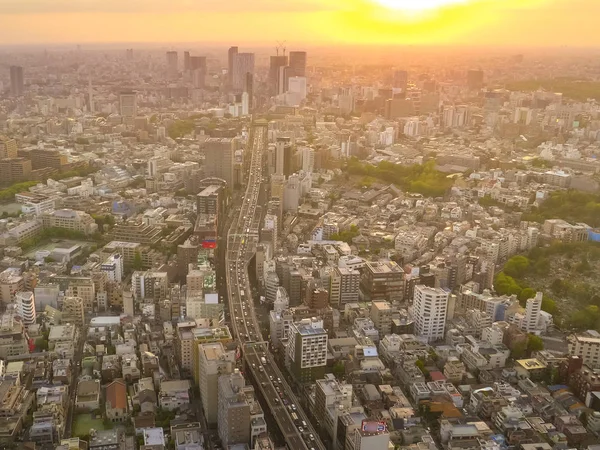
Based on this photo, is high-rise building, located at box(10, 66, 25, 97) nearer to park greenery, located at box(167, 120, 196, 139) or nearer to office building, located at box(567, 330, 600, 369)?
park greenery, located at box(167, 120, 196, 139)

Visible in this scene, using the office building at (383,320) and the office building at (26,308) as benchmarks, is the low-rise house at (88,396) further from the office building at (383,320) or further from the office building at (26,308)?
the office building at (383,320)

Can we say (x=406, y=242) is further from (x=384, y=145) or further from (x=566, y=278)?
(x=384, y=145)

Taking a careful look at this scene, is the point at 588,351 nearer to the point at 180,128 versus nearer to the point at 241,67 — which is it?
the point at 180,128

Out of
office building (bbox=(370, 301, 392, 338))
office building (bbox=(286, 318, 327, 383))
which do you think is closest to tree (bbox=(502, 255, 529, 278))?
office building (bbox=(370, 301, 392, 338))

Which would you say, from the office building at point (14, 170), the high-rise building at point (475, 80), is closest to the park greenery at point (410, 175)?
the office building at point (14, 170)

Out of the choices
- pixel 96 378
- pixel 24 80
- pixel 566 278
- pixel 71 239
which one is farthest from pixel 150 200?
pixel 24 80
